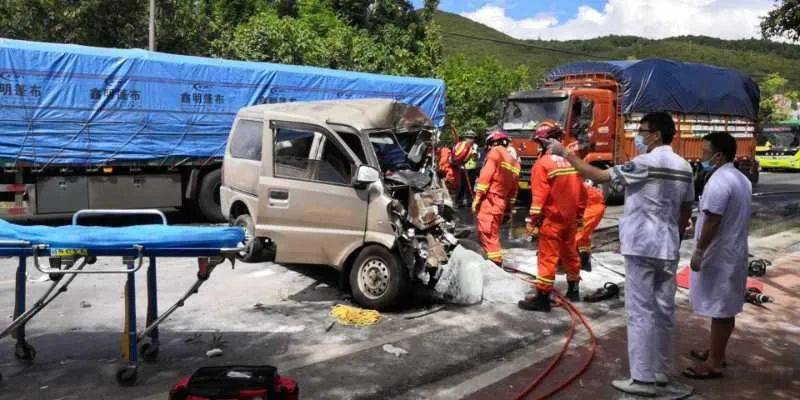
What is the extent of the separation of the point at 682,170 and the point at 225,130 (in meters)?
8.96

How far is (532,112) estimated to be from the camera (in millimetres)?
14531

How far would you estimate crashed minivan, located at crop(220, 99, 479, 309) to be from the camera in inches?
237

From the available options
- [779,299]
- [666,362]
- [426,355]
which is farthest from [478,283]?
[779,299]

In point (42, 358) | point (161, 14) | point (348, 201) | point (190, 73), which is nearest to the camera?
point (42, 358)

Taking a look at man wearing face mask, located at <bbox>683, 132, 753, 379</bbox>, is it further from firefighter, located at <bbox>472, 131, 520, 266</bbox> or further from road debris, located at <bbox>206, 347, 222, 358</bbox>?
road debris, located at <bbox>206, 347, 222, 358</bbox>

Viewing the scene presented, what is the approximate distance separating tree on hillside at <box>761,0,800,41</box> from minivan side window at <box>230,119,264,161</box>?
1118cm

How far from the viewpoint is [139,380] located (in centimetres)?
443

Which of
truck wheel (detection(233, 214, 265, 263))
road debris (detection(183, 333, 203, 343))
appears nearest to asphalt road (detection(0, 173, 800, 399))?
road debris (detection(183, 333, 203, 343))

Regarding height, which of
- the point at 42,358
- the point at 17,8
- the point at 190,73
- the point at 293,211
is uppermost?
the point at 17,8

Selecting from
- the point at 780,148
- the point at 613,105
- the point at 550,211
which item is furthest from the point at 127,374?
the point at 780,148

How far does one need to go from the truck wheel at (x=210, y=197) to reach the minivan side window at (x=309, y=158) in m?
5.12

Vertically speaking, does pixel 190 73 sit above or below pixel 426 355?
above

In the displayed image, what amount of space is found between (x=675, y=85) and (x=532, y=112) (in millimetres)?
4017

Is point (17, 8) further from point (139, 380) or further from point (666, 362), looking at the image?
point (666, 362)
